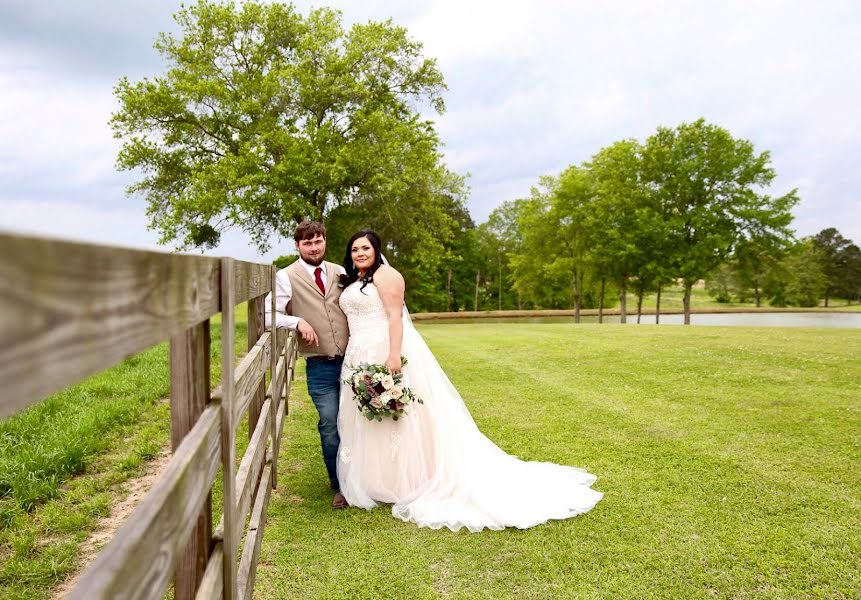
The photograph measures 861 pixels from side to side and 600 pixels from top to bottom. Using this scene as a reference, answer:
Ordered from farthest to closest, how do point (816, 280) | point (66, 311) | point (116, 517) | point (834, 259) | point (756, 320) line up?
point (834, 259) → point (816, 280) → point (756, 320) → point (116, 517) → point (66, 311)

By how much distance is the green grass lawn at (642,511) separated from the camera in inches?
154

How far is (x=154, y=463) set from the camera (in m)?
6.03

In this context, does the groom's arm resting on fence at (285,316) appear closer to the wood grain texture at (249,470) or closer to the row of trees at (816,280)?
the wood grain texture at (249,470)

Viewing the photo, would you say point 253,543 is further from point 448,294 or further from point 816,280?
point 816,280

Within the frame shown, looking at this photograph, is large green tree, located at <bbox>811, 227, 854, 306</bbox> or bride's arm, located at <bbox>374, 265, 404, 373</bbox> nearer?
bride's arm, located at <bbox>374, 265, 404, 373</bbox>

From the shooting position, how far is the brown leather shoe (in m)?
5.20

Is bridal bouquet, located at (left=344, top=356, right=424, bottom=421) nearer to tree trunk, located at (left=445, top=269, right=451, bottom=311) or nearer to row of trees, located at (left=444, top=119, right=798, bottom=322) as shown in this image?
row of trees, located at (left=444, top=119, right=798, bottom=322)

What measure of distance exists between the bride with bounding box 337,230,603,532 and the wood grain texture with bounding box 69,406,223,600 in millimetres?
3237

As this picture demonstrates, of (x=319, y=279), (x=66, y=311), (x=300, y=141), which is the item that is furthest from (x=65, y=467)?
(x=300, y=141)

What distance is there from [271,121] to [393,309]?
19388 millimetres

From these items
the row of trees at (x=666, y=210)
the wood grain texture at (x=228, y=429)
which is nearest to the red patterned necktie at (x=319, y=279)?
the wood grain texture at (x=228, y=429)

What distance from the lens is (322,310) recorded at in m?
5.54

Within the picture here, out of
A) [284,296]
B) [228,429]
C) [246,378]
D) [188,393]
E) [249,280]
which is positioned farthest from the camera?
[284,296]

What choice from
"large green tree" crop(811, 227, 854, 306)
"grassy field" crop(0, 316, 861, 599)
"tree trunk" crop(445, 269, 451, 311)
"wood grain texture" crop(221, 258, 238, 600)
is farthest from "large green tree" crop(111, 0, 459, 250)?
"large green tree" crop(811, 227, 854, 306)
